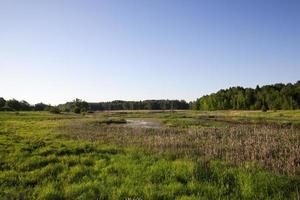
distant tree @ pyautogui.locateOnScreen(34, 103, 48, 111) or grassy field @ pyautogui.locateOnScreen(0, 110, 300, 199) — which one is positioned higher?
distant tree @ pyautogui.locateOnScreen(34, 103, 48, 111)

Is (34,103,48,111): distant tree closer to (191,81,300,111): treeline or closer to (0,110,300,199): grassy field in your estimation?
(191,81,300,111): treeline

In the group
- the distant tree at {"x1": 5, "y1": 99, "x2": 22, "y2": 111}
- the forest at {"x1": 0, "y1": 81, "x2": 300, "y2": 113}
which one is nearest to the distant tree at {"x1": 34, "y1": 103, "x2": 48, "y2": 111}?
the forest at {"x1": 0, "y1": 81, "x2": 300, "y2": 113}

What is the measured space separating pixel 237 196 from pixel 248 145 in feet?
30.5

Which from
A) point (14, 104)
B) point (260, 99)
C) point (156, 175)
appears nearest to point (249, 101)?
point (260, 99)

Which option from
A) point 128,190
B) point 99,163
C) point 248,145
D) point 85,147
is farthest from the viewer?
point 85,147

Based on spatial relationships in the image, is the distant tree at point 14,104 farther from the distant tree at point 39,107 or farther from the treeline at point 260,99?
the treeline at point 260,99

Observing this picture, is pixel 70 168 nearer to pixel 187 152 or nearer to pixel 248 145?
pixel 187 152

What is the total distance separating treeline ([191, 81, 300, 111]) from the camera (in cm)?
11312

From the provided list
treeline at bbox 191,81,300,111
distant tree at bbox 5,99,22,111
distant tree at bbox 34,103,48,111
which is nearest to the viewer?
treeline at bbox 191,81,300,111

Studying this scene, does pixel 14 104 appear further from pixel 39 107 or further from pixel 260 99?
pixel 260 99

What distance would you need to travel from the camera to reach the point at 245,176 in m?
10.7

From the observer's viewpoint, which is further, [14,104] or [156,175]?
[14,104]

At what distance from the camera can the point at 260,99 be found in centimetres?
13175

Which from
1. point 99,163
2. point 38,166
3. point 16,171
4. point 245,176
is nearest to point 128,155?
point 99,163
